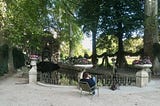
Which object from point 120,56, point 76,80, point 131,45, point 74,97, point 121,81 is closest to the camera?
point 74,97

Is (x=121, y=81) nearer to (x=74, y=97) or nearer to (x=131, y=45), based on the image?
(x=74, y=97)

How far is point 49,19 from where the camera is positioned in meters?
42.1

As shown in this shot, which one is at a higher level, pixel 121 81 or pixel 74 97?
pixel 121 81

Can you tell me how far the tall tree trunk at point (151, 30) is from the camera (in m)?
25.8

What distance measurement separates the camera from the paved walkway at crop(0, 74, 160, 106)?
13375mm

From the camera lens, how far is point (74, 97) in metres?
14.8

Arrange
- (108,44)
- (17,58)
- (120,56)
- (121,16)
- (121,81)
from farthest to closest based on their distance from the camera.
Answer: (17,58), (108,44), (120,56), (121,16), (121,81)

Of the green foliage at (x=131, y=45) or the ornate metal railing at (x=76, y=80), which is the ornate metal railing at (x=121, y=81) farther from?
the green foliage at (x=131, y=45)

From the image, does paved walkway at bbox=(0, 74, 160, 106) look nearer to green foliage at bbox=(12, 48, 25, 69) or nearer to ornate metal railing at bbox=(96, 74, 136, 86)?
ornate metal railing at bbox=(96, 74, 136, 86)

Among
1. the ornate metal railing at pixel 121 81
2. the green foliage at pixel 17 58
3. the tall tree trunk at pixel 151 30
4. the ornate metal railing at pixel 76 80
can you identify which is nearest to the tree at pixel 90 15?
the tall tree trunk at pixel 151 30

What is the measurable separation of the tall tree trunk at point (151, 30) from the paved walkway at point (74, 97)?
794 centimetres

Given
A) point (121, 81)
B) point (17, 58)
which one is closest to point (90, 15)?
point (121, 81)

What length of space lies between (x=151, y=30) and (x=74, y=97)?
13.0m

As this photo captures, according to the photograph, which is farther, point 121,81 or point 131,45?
point 131,45
